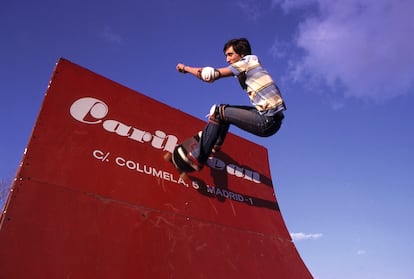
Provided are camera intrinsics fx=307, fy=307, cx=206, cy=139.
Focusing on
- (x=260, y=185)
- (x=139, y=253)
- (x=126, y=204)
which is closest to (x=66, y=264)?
(x=139, y=253)

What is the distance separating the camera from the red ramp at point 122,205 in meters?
2.35

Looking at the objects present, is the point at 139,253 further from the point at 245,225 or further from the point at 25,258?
the point at 245,225

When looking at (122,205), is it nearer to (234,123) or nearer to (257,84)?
(234,123)

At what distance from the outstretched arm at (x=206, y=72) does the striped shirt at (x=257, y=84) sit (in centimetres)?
9

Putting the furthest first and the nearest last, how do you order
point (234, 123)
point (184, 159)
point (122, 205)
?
point (184, 159) < point (234, 123) < point (122, 205)

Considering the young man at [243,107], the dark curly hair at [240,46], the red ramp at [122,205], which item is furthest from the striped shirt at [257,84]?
the red ramp at [122,205]

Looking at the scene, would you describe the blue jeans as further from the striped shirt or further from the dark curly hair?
the dark curly hair

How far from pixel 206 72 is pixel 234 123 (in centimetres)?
62

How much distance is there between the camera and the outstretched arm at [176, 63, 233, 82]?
313cm

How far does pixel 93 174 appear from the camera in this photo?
3.05 metres

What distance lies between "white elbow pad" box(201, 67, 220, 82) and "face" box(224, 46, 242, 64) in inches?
14.1

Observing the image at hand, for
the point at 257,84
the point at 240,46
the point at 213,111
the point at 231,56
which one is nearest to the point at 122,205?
the point at 213,111

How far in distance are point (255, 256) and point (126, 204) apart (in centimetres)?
166

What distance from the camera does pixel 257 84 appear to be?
10.6 ft
